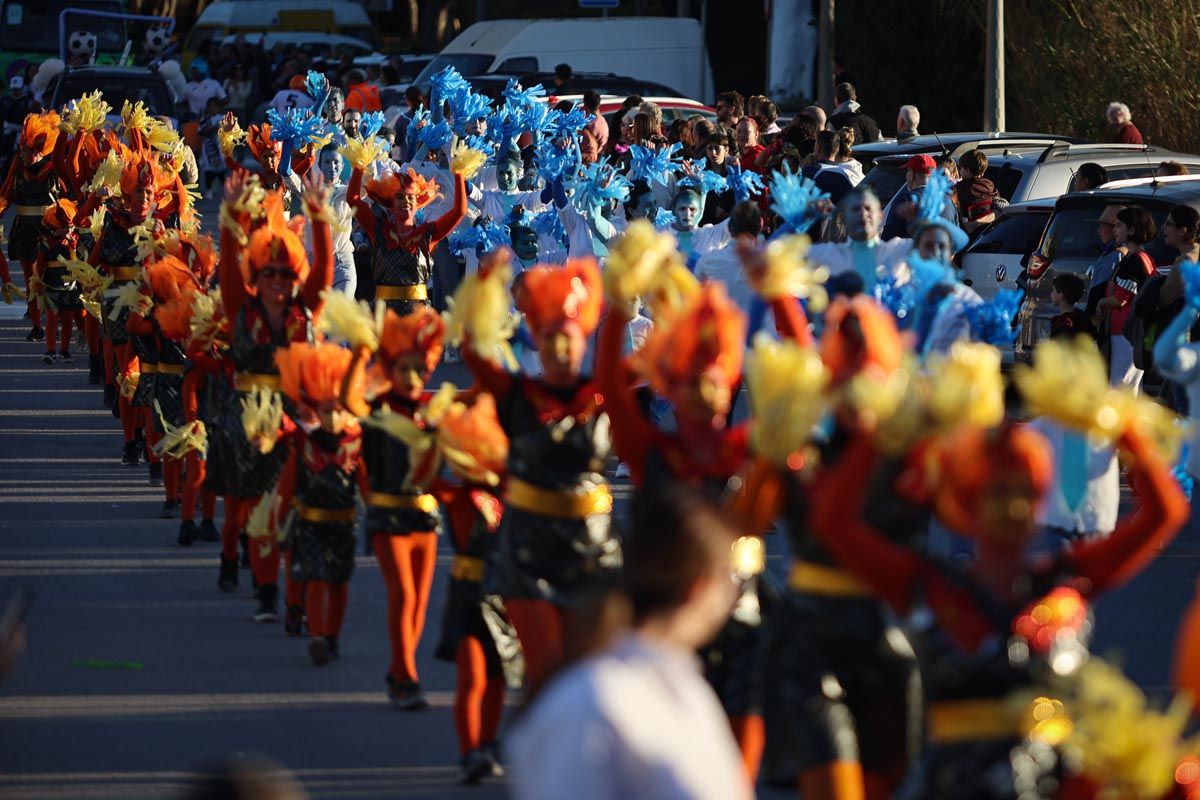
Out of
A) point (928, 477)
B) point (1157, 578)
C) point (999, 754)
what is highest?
point (928, 477)

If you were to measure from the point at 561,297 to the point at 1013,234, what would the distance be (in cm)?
899

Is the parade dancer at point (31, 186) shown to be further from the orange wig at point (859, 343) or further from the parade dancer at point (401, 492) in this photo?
the orange wig at point (859, 343)

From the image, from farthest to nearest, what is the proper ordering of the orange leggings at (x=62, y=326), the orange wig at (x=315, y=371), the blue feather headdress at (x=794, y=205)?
the orange leggings at (x=62, y=326) → the blue feather headdress at (x=794, y=205) → the orange wig at (x=315, y=371)

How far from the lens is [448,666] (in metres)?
8.98

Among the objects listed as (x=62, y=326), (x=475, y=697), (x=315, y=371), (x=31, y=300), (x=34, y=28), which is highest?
(x=34, y=28)

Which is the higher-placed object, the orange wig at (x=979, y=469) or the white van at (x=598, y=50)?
the white van at (x=598, y=50)

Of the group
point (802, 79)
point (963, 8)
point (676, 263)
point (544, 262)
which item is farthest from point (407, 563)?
point (802, 79)

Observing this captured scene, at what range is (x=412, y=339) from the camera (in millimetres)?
7977

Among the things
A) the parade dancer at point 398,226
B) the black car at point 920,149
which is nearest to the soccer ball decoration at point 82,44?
the black car at point 920,149

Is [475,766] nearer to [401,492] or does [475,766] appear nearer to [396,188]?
[401,492]

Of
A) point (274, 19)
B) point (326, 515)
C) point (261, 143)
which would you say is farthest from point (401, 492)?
point (274, 19)

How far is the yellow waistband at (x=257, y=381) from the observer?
954cm

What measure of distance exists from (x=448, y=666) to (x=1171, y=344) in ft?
11.5

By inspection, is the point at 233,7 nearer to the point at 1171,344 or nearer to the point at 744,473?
the point at 1171,344
